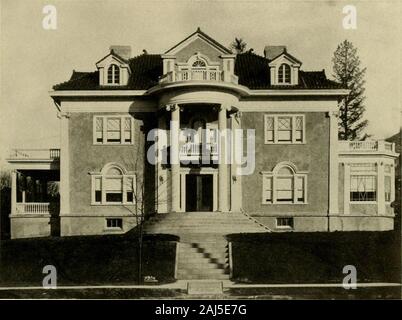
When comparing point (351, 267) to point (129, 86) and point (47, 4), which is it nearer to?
point (47, 4)

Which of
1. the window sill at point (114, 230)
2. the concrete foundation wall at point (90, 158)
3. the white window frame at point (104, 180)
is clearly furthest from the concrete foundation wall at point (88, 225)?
the white window frame at point (104, 180)

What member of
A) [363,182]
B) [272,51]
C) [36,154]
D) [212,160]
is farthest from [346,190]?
[36,154]

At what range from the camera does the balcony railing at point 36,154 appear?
1599 inches

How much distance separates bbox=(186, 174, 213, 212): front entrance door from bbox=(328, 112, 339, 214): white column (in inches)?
297

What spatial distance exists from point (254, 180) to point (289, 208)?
281cm

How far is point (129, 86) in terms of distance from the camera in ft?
129

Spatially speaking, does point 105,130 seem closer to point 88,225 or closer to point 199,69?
point 88,225

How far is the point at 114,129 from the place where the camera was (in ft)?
129

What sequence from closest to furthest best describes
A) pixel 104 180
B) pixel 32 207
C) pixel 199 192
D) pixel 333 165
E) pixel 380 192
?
1. pixel 199 192
2. pixel 333 165
3. pixel 104 180
4. pixel 380 192
5. pixel 32 207

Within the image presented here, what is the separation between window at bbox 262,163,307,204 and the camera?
127 ft

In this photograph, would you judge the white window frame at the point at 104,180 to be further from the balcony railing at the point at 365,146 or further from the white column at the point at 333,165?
the balcony railing at the point at 365,146

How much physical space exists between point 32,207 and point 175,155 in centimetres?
1081

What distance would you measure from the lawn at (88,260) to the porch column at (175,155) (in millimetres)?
5587

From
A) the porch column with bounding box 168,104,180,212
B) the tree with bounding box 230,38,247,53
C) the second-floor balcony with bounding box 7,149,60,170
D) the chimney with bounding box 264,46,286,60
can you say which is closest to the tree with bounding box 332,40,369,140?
the chimney with bounding box 264,46,286,60
